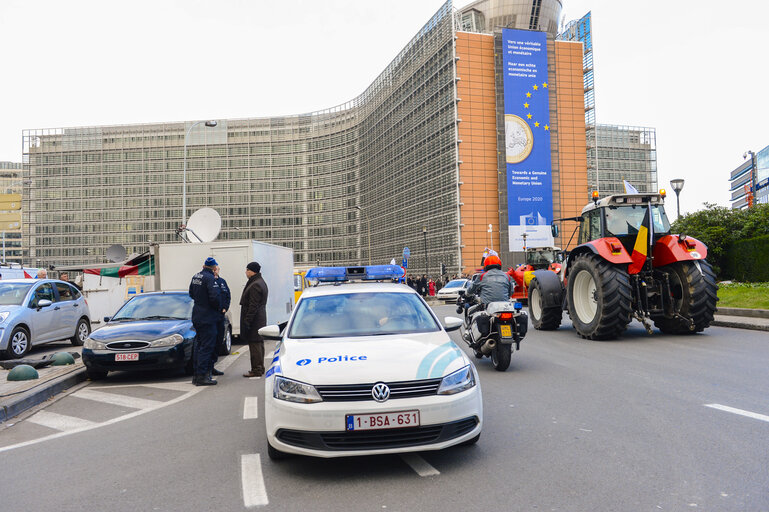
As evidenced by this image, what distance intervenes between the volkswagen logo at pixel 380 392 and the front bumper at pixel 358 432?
39 mm

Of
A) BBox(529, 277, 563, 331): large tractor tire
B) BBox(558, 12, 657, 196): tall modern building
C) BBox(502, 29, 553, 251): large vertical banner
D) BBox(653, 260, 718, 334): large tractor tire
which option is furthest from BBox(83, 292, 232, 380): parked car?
BBox(558, 12, 657, 196): tall modern building

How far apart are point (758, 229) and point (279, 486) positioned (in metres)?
22.8

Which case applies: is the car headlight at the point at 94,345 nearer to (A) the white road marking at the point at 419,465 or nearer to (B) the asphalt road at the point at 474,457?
(B) the asphalt road at the point at 474,457

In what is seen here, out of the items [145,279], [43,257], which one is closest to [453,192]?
[145,279]

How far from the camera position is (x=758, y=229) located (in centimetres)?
2116

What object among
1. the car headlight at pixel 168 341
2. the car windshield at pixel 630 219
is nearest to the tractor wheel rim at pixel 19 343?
the car headlight at pixel 168 341

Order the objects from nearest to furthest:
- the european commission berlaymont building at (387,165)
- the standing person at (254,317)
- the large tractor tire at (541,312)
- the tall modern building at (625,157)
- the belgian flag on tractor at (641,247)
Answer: the standing person at (254,317) < the belgian flag on tractor at (641,247) < the large tractor tire at (541,312) < the european commission berlaymont building at (387,165) < the tall modern building at (625,157)

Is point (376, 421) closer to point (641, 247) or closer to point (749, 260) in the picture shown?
point (641, 247)

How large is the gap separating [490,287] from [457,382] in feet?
16.1

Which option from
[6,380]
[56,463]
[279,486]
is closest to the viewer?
[279,486]

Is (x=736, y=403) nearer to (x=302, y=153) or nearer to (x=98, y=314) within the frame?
(x=98, y=314)

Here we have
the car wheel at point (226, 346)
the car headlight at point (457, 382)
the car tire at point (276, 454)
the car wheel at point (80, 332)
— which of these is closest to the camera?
the car headlight at point (457, 382)

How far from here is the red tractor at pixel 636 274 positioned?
11.1m

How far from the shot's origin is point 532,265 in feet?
75.2
